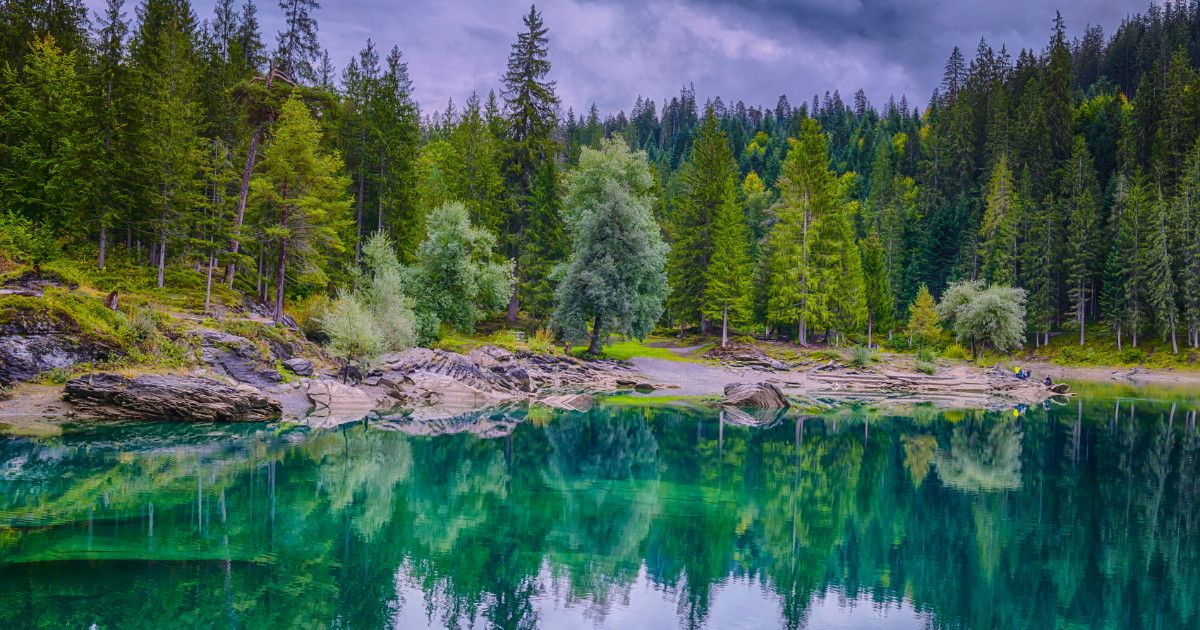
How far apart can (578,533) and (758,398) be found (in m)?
20.2

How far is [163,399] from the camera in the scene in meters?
21.4

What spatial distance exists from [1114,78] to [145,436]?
14771cm

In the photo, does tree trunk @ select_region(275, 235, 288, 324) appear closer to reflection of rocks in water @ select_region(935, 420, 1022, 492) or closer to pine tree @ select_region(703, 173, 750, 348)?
pine tree @ select_region(703, 173, 750, 348)

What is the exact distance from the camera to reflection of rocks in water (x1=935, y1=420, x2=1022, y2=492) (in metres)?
17.0

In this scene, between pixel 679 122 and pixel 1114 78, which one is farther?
pixel 679 122

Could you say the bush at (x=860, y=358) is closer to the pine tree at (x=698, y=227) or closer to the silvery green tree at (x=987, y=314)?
the pine tree at (x=698, y=227)

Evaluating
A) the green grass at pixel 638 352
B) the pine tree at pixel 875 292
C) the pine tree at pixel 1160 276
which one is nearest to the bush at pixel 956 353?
the pine tree at pixel 875 292

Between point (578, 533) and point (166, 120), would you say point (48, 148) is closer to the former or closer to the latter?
point (166, 120)

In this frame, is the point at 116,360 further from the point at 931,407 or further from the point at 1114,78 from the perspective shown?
the point at 1114,78

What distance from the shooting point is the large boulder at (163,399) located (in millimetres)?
20531

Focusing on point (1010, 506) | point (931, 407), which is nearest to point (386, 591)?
point (1010, 506)

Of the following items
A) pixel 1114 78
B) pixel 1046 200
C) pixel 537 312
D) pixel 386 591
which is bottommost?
pixel 386 591

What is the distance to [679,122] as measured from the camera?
171625 mm

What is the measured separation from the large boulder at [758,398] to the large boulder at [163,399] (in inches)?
775
